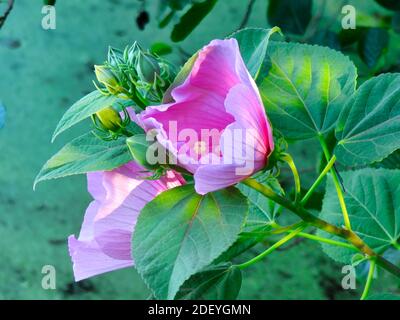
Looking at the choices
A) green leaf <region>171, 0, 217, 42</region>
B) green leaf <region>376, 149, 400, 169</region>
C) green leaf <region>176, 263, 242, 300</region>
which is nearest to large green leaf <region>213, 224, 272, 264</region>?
green leaf <region>176, 263, 242, 300</region>

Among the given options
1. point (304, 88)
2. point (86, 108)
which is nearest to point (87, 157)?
point (86, 108)

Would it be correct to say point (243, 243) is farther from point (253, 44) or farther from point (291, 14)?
point (291, 14)

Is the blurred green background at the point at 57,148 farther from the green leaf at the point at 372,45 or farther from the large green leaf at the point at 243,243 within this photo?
the large green leaf at the point at 243,243

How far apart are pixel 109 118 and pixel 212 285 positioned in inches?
4.3

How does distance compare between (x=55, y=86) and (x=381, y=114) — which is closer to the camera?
(x=381, y=114)

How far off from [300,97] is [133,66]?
102 millimetres

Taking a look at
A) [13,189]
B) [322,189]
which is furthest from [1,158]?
[322,189]

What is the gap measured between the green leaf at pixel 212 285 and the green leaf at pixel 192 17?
424 millimetres

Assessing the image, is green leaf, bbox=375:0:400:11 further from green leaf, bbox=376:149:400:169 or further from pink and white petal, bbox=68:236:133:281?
pink and white petal, bbox=68:236:133:281

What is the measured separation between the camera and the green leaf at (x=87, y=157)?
320 mm

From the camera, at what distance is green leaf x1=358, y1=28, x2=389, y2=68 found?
855 mm

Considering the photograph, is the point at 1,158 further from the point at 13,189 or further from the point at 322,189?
the point at 322,189

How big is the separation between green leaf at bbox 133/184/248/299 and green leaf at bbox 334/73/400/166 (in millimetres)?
85

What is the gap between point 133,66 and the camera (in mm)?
326
